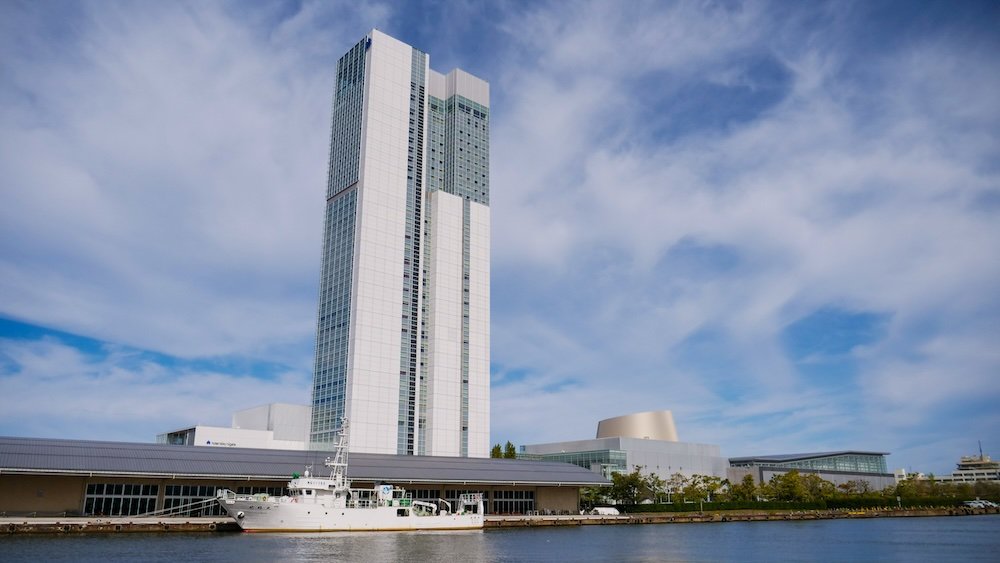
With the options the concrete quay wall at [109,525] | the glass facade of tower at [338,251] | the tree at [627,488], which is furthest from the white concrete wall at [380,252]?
the concrete quay wall at [109,525]

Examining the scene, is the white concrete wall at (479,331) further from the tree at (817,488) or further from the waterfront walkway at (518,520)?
the tree at (817,488)

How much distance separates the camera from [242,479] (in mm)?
80000

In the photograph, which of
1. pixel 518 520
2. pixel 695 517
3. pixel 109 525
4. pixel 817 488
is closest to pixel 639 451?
pixel 817 488

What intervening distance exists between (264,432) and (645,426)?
81.8 meters

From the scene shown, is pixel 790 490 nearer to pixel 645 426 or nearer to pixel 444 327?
pixel 645 426

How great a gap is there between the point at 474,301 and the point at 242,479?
2141 inches

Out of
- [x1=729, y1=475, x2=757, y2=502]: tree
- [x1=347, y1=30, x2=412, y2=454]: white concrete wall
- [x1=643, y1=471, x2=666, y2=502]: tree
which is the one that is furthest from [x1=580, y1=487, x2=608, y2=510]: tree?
[x1=347, y1=30, x2=412, y2=454]: white concrete wall

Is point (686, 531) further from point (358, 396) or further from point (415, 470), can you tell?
point (358, 396)

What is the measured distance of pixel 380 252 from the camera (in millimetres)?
115938

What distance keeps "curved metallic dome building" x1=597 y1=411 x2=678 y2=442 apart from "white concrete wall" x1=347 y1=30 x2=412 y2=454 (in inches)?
2572

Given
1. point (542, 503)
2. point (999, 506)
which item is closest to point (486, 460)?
point (542, 503)

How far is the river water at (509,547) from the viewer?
49.0m

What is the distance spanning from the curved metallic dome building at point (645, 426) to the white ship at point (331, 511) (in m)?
84.6

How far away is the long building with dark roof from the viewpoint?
7031 cm
